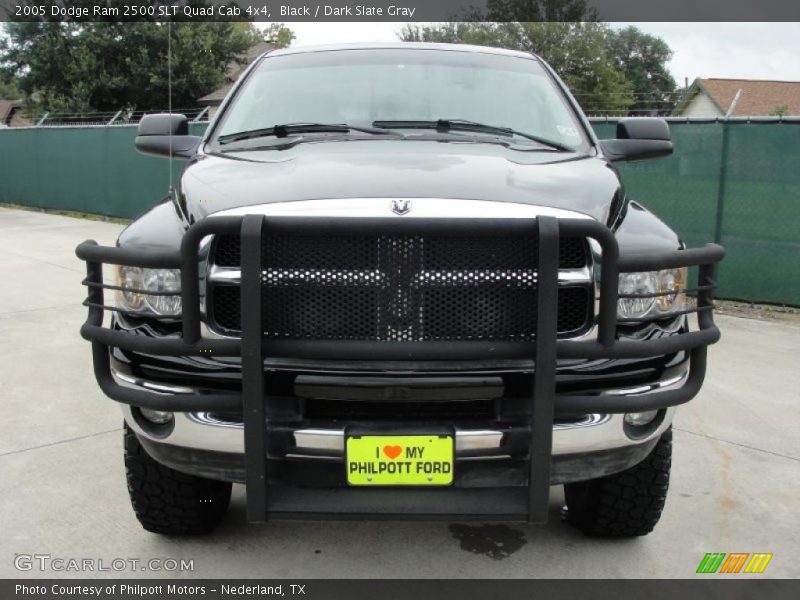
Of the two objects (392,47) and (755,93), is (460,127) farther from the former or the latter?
(755,93)

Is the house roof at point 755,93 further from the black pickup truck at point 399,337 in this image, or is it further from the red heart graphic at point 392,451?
the red heart graphic at point 392,451

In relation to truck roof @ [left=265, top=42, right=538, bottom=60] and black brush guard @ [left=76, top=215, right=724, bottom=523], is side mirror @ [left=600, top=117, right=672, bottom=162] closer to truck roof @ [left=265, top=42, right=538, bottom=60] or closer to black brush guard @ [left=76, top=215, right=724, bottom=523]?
truck roof @ [left=265, top=42, right=538, bottom=60]

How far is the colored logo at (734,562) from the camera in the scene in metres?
2.97

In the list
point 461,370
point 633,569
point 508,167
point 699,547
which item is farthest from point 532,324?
point 699,547

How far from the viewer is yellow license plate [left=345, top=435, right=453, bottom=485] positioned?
228 cm

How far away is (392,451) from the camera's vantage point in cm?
229

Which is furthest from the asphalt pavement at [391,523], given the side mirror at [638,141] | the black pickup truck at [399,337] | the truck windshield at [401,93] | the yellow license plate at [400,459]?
the truck windshield at [401,93]

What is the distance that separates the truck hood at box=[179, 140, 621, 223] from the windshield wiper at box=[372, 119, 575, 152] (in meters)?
0.29

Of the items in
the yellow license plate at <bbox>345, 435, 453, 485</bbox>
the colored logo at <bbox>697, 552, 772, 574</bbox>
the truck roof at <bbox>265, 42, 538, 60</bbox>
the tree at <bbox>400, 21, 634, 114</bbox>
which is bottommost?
the colored logo at <bbox>697, 552, 772, 574</bbox>

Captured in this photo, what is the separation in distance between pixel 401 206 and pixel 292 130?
4.00ft

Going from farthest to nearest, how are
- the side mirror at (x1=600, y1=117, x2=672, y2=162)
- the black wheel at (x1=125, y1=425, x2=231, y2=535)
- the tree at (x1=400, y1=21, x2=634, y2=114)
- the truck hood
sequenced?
the tree at (x1=400, y1=21, x2=634, y2=114)
the side mirror at (x1=600, y1=117, x2=672, y2=162)
the black wheel at (x1=125, y1=425, x2=231, y2=535)
the truck hood

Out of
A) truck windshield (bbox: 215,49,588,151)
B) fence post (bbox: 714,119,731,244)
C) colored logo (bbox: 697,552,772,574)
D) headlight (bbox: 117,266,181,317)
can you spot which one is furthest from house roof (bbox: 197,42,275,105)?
colored logo (bbox: 697,552,772,574)

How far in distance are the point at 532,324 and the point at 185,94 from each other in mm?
33518

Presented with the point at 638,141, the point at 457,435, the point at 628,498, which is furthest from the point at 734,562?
the point at 638,141
